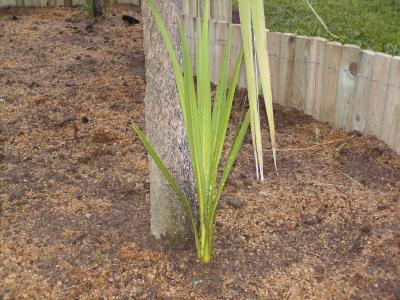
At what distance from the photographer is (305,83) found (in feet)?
9.41

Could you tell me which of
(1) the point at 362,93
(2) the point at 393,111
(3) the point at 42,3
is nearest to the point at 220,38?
(1) the point at 362,93

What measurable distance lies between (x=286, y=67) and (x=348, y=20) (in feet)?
8.57

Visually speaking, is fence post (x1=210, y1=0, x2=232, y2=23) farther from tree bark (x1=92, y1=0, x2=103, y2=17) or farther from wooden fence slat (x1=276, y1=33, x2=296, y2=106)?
tree bark (x1=92, y1=0, x2=103, y2=17)

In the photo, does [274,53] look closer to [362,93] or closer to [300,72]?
[300,72]

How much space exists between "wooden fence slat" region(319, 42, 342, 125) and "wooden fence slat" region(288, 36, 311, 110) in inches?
5.7

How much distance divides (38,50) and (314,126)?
8.65 feet

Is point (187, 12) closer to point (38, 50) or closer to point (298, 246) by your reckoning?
point (38, 50)

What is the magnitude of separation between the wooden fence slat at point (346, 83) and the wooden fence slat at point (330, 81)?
3 cm

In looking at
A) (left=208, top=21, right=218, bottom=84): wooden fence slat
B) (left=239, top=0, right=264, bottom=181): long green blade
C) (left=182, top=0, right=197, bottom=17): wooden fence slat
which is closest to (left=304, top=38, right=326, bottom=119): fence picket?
(left=208, top=21, right=218, bottom=84): wooden fence slat

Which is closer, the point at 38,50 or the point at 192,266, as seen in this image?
the point at 192,266

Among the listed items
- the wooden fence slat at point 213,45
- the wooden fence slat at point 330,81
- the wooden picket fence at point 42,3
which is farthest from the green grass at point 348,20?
the wooden picket fence at point 42,3

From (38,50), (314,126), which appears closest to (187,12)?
(38,50)

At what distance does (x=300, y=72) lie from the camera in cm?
287

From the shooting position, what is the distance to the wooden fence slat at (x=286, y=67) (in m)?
2.88
